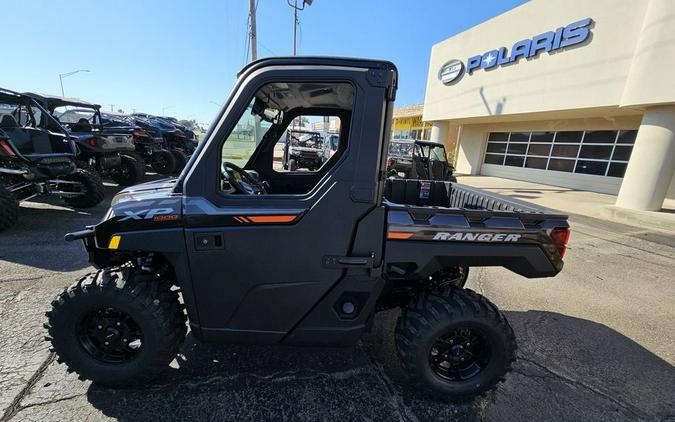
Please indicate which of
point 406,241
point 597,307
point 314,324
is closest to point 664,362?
point 597,307

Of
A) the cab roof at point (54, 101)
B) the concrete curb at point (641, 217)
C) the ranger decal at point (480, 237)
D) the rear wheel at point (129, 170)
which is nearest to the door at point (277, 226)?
the ranger decal at point (480, 237)

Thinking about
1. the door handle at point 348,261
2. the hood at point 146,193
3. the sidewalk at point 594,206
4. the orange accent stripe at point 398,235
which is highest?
the hood at point 146,193

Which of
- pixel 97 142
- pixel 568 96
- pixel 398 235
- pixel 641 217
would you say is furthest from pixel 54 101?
pixel 568 96

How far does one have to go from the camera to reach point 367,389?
2146 mm

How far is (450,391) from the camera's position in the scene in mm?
2021

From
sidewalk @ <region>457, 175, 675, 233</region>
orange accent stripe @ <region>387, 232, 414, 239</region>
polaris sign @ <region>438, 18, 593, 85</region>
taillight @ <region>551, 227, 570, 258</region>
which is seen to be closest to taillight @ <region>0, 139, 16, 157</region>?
orange accent stripe @ <region>387, 232, 414, 239</region>

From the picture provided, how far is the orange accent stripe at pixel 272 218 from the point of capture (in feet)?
5.77

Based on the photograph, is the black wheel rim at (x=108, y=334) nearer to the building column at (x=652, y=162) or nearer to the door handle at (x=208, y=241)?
the door handle at (x=208, y=241)

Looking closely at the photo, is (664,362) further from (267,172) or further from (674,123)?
(674,123)

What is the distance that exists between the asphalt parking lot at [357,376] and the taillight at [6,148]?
2.15 m

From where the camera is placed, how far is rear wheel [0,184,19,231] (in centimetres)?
441

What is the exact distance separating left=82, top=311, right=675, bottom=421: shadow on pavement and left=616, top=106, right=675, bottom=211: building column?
8077 mm

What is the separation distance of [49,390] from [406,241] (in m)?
2.60

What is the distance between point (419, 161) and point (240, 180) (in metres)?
9.63
